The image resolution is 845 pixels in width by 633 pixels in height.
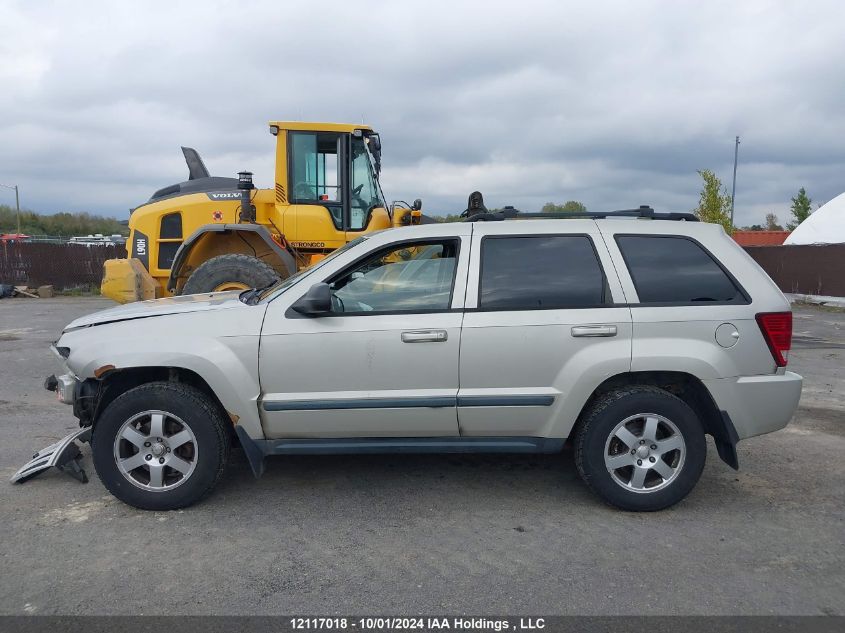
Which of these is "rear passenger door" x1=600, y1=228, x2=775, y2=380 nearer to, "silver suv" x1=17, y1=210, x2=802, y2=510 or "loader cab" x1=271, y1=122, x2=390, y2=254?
"silver suv" x1=17, y1=210, x2=802, y2=510

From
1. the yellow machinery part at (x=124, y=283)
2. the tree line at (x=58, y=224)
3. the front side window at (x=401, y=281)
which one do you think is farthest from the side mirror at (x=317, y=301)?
the tree line at (x=58, y=224)

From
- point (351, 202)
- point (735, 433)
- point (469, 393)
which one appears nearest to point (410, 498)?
point (469, 393)

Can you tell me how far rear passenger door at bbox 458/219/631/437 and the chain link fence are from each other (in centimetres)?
2004

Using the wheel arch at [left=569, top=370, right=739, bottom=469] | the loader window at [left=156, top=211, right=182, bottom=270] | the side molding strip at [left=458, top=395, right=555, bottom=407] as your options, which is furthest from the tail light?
the loader window at [left=156, top=211, right=182, bottom=270]

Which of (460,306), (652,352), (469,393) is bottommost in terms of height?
(469,393)

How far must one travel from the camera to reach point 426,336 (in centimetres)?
400

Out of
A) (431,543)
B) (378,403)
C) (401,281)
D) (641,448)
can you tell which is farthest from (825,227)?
(431,543)

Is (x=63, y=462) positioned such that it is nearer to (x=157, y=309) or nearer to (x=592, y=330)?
(x=157, y=309)

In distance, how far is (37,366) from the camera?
29.1 ft

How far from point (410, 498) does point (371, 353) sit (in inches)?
41.5

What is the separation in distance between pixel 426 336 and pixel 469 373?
344 mm

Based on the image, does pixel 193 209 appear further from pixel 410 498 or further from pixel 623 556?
pixel 623 556

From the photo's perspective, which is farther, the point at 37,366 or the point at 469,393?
the point at 37,366

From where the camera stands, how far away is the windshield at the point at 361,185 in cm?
877
